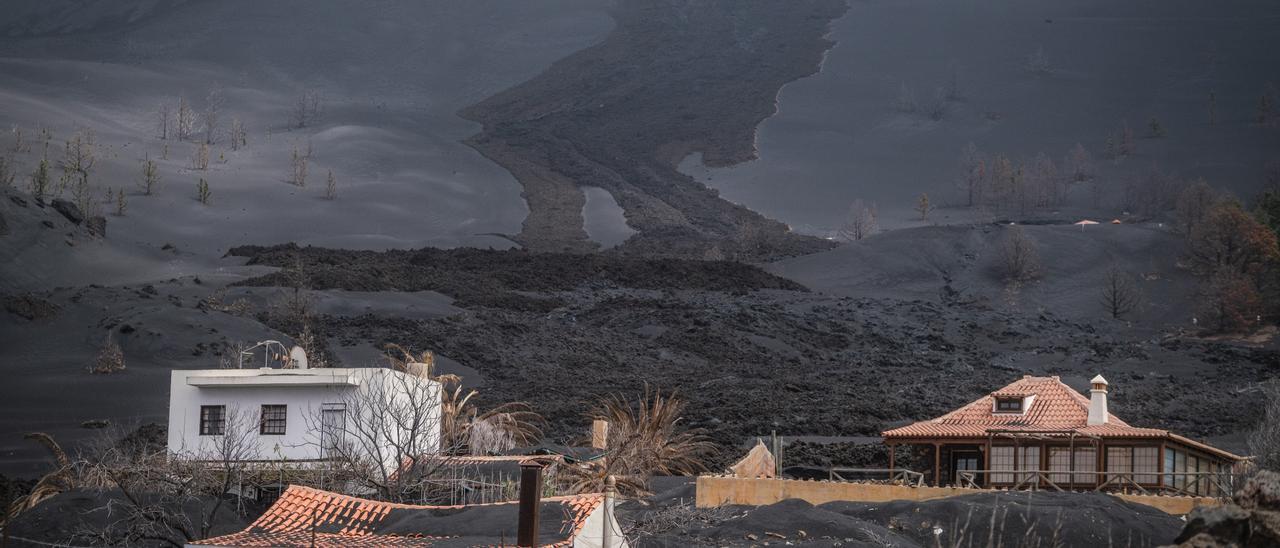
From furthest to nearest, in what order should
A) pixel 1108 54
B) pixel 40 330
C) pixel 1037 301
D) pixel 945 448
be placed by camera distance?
pixel 1108 54
pixel 1037 301
pixel 40 330
pixel 945 448

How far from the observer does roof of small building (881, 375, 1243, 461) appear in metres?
33.4

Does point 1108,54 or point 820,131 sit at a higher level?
point 1108,54

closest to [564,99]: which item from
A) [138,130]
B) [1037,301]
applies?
[138,130]

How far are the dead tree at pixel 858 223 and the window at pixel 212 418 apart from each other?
274 ft

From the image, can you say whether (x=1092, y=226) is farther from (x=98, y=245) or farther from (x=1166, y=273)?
(x=98, y=245)

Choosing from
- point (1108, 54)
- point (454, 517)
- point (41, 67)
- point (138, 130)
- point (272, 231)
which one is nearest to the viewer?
point (454, 517)

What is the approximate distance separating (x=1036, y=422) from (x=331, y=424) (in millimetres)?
16428

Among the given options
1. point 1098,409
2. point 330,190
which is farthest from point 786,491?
point 330,190

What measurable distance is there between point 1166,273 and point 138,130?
8572cm

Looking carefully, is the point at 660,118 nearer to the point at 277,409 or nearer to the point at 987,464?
the point at 277,409

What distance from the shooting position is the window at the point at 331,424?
33969 mm

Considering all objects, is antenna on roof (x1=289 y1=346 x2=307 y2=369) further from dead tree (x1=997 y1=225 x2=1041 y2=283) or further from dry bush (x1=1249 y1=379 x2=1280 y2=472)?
dead tree (x1=997 y1=225 x2=1041 y2=283)

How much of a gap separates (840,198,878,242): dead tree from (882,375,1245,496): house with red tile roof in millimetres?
79559

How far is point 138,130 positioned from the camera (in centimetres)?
13000
